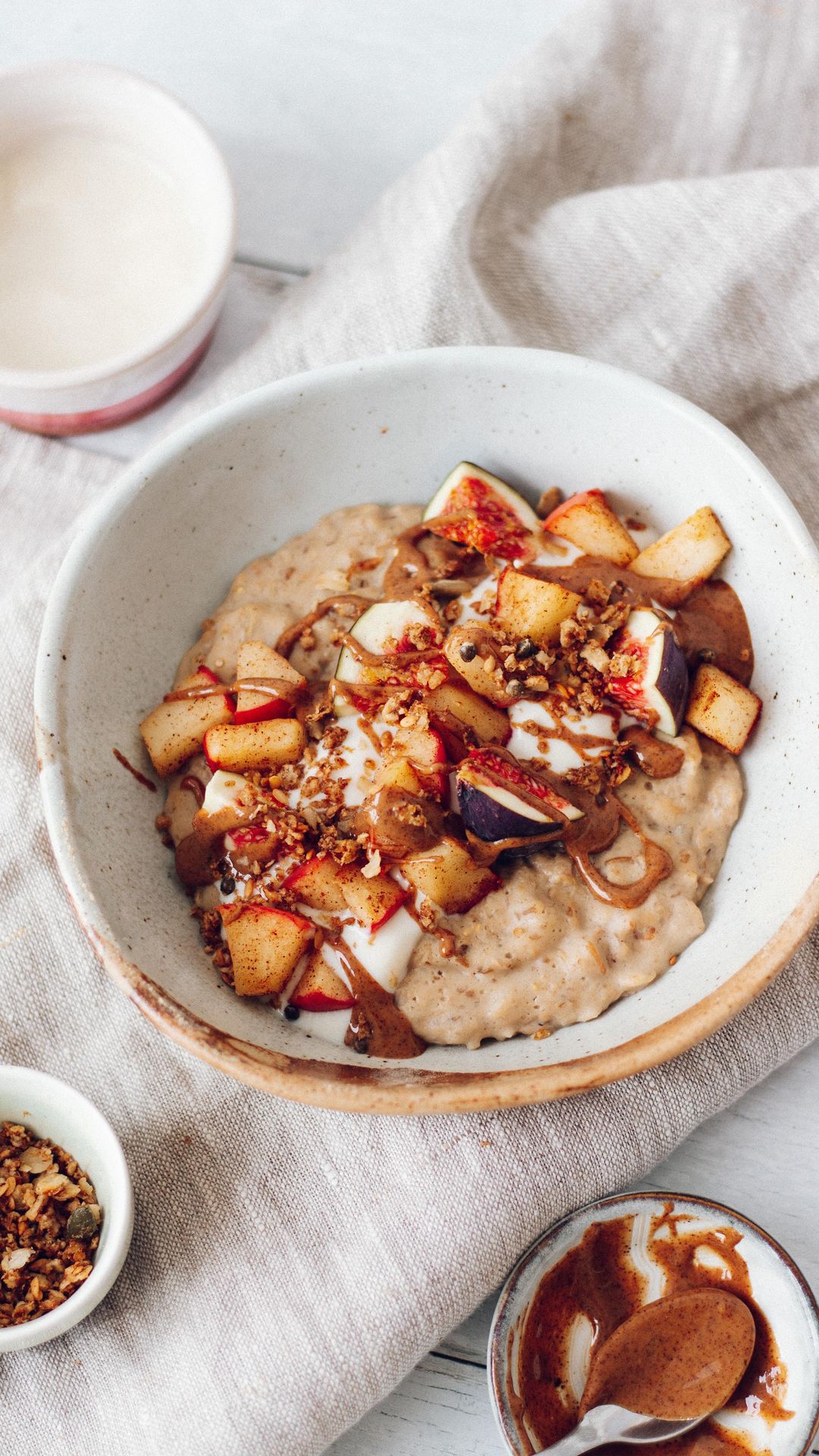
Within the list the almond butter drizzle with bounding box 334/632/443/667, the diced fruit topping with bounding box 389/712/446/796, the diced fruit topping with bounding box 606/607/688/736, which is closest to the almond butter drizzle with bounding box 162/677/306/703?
the almond butter drizzle with bounding box 334/632/443/667

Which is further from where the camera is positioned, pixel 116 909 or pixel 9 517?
pixel 9 517

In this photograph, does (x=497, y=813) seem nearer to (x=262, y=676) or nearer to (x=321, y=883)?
(x=321, y=883)

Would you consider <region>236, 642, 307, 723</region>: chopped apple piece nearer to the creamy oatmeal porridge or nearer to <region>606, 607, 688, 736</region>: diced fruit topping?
the creamy oatmeal porridge

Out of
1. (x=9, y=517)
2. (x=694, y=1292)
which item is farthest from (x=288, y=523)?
(x=694, y=1292)

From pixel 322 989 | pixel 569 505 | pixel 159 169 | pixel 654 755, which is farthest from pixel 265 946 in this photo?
pixel 159 169

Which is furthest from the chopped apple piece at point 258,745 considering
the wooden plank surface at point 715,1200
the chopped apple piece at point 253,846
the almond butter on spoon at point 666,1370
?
the almond butter on spoon at point 666,1370

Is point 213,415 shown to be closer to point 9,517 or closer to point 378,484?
point 378,484
